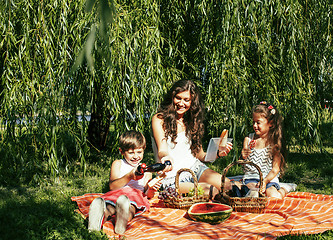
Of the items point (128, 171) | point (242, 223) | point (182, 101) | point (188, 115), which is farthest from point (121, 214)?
point (188, 115)

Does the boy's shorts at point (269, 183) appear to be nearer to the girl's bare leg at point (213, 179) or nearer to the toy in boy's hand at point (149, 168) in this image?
the girl's bare leg at point (213, 179)

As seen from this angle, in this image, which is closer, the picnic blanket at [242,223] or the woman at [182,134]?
the picnic blanket at [242,223]

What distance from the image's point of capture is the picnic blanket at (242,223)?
240 centimetres

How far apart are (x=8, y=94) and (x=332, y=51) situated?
3.42 m

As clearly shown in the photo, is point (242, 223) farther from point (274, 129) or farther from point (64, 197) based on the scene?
point (64, 197)

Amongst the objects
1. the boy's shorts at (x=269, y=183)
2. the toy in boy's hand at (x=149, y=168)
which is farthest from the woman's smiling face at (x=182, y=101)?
the boy's shorts at (x=269, y=183)

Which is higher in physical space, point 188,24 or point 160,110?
→ point 188,24

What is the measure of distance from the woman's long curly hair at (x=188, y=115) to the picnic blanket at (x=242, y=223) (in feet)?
2.23

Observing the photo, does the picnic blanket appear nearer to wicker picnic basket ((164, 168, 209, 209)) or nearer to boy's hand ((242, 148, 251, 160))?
wicker picnic basket ((164, 168, 209, 209))

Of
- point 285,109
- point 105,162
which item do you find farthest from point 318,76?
point 105,162

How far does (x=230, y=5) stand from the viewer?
357 centimetres

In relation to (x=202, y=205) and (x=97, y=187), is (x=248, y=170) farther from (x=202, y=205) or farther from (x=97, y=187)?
(x=97, y=187)

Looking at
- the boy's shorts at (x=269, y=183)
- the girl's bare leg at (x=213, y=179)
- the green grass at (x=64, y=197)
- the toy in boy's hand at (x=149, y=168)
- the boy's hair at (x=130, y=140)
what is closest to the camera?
the green grass at (x=64, y=197)

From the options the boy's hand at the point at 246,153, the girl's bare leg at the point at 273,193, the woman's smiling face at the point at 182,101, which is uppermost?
the woman's smiling face at the point at 182,101
